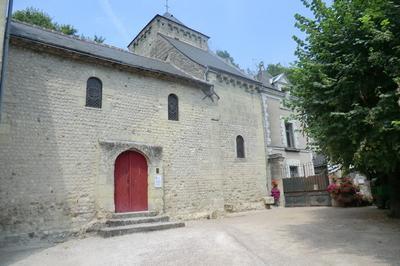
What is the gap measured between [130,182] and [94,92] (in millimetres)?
3188

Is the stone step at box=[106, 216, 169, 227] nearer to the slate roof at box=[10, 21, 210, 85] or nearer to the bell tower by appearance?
the slate roof at box=[10, 21, 210, 85]

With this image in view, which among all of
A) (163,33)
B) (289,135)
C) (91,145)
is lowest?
(91,145)

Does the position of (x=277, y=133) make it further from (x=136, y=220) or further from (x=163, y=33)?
(x=136, y=220)

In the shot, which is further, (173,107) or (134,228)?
(173,107)

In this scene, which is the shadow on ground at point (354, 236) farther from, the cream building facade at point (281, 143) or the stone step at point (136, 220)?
the cream building facade at point (281, 143)

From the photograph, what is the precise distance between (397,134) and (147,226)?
257 inches

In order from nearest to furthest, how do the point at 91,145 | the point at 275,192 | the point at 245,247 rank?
the point at 245,247 < the point at 91,145 < the point at 275,192

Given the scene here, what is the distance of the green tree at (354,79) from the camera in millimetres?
5129

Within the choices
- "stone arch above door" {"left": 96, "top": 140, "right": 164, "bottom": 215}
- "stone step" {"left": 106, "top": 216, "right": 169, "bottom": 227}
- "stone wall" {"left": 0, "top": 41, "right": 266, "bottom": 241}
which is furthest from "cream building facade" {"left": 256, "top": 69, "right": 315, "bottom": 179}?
"stone step" {"left": 106, "top": 216, "right": 169, "bottom": 227}

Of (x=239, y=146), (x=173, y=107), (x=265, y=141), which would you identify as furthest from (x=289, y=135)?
(x=173, y=107)

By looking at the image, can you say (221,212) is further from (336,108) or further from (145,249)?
(336,108)

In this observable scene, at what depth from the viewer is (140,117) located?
397 inches

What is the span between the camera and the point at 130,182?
31.5 ft

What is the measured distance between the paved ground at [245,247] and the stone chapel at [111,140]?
1.39m
